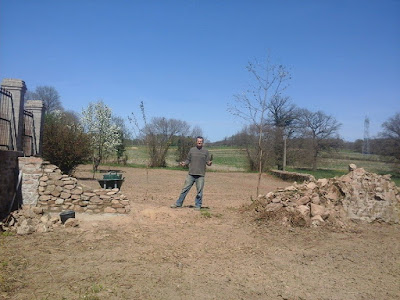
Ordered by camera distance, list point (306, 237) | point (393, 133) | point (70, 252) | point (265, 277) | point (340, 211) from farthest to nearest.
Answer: point (393, 133) → point (340, 211) → point (306, 237) → point (70, 252) → point (265, 277)

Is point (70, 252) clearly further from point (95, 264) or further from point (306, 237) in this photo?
point (306, 237)

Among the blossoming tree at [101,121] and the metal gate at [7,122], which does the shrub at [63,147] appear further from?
the blossoming tree at [101,121]

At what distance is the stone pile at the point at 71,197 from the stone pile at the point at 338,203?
3.40 m

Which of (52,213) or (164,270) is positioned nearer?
(164,270)

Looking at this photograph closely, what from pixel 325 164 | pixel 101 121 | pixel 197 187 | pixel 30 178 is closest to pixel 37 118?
pixel 30 178

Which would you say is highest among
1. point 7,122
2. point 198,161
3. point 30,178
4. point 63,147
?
point 7,122

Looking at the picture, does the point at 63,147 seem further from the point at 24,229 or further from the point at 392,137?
the point at 392,137

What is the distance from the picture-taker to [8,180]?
7051 mm

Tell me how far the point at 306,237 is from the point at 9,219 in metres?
5.78

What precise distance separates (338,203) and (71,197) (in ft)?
20.2

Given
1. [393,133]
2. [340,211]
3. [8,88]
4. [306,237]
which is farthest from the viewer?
[393,133]

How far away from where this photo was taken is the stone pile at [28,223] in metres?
6.01

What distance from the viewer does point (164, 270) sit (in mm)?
4438

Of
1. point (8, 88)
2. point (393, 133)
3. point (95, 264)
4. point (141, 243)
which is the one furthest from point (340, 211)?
point (393, 133)
